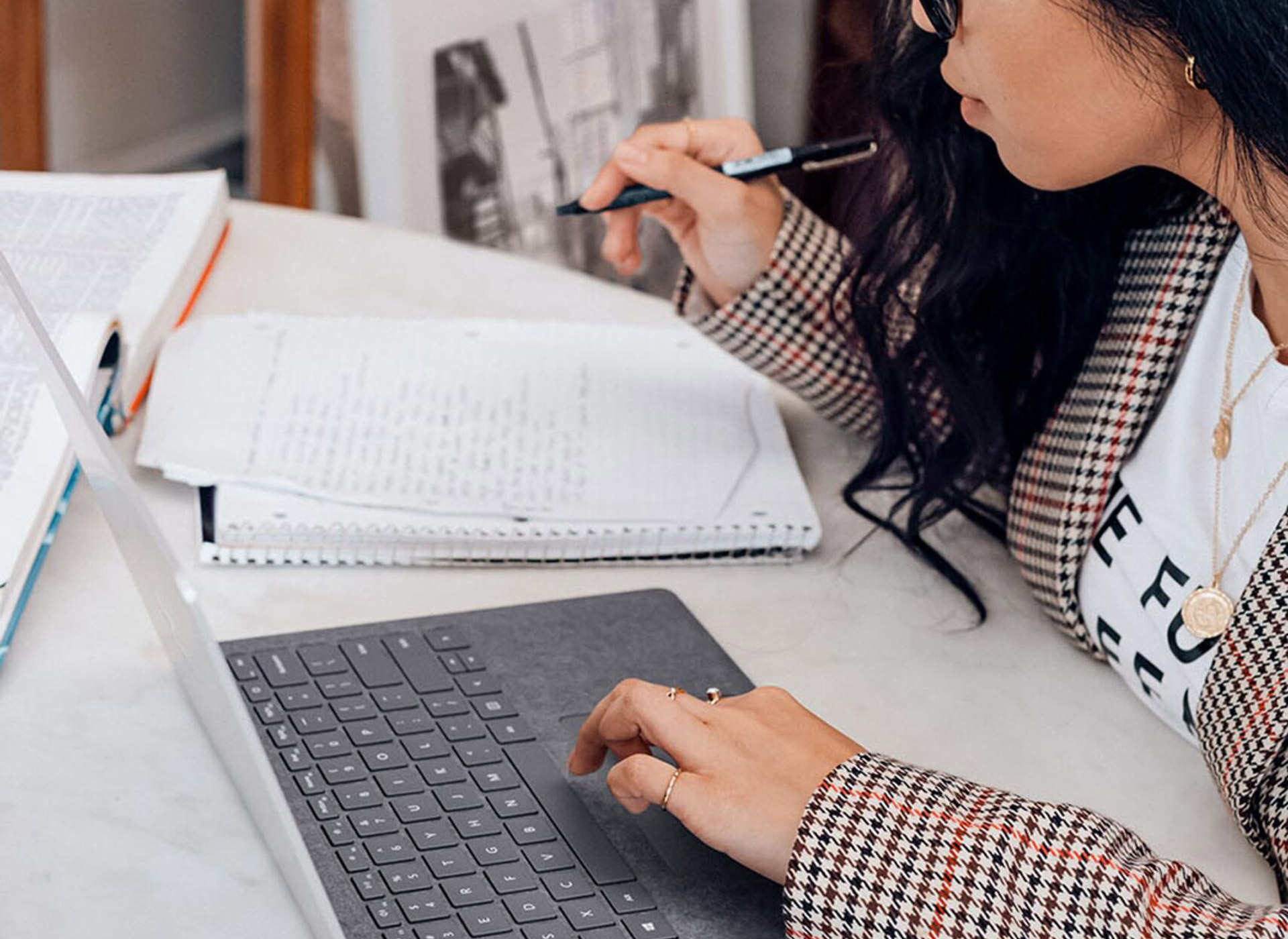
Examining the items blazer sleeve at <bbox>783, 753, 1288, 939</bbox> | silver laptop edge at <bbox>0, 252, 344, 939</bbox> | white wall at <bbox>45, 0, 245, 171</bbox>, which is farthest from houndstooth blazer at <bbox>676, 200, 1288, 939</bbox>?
white wall at <bbox>45, 0, 245, 171</bbox>

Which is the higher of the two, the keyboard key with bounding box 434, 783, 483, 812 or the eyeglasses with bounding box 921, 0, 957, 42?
→ the eyeglasses with bounding box 921, 0, 957, 42

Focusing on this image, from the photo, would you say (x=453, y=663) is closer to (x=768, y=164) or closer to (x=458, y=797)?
(x=458, y=797)

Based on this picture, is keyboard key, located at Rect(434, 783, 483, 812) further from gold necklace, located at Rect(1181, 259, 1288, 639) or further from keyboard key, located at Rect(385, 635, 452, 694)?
gold necklace, located at Rect(1181, 259, 1288, 639)

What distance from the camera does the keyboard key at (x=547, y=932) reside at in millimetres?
608

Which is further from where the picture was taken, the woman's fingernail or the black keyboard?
the woman's fingernail

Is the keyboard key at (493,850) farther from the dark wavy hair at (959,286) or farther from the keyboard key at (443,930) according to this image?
the dark wavy hair at (959,286)

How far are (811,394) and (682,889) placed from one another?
1.70ft

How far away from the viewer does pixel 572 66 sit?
6.14 feet

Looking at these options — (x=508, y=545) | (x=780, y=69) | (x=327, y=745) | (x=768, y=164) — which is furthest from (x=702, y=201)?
(x=780, y=69)

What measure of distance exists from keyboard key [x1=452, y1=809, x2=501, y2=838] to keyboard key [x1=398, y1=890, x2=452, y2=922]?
0.04 meters

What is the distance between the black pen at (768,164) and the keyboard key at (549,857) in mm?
542

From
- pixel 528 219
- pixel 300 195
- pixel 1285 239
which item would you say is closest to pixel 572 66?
pixel 528 219

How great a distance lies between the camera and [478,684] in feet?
Result: 2.52

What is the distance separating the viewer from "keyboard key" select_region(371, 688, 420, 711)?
741 mm
